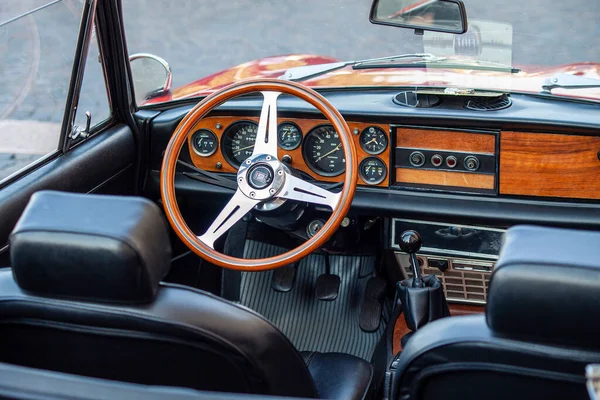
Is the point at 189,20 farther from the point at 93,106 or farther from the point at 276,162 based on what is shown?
the point at 276,162

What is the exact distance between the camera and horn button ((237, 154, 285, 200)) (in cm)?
267

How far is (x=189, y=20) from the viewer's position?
637 centimetres

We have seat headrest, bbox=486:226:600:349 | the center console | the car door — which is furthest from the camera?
the center console

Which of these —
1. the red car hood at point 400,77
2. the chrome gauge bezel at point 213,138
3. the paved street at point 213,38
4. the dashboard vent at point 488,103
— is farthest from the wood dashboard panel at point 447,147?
the chrome gauge bezel at point 213,138

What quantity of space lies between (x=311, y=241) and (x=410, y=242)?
541 mm

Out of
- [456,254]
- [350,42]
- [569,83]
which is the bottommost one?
[456,254]

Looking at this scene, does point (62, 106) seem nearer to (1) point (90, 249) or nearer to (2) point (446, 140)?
(2) point (446, 140)

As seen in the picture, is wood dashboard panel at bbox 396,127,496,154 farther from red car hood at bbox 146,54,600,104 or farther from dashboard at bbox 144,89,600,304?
red car hood at bbox 146,54,600,104

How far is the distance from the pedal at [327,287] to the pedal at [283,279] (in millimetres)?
122

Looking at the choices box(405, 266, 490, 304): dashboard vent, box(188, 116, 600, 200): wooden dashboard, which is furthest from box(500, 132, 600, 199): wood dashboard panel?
box(405, 266, 490, 304): dashboard vent

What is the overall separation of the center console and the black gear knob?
0.22m

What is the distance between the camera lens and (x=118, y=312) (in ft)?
4.85

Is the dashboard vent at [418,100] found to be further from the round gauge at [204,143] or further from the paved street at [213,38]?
the round gauge at [204,143]

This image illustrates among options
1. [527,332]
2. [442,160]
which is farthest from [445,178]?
[527,332]
